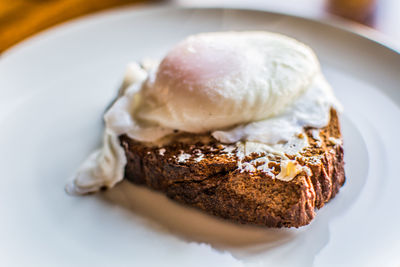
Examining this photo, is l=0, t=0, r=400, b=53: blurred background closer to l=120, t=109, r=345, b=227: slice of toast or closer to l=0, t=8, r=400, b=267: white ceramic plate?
l=0, t=8, r=400, b=267: white ceramic plate

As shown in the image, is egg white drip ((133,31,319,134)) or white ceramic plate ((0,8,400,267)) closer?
white ceramic plate ((0,8,400,267))

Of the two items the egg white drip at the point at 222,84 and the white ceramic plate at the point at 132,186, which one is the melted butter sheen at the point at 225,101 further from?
the white ceramic plate at the point at 132,186

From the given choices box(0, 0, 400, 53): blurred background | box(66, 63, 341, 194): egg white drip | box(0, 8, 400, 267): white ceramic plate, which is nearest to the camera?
box(0, 8, 400, 267): white ceramic plate

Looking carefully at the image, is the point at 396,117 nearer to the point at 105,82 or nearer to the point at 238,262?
the point at 238,262

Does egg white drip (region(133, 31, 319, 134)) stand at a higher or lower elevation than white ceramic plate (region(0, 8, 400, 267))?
higher

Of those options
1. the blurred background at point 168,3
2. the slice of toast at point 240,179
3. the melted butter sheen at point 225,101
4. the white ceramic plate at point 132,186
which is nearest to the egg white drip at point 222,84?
the melted butter sheen at point 225,101

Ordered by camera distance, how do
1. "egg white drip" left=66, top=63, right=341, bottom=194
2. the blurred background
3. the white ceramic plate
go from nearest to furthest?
the white ceramic plate < "egg white drip" left=66, top=63, right=341, bottom=194 < the blurred background

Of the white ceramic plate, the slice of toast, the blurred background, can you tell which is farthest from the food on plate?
the blurred background

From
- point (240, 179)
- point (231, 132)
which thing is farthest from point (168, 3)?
point (240, 179)

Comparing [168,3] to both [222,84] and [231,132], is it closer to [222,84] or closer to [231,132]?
[222,84]
